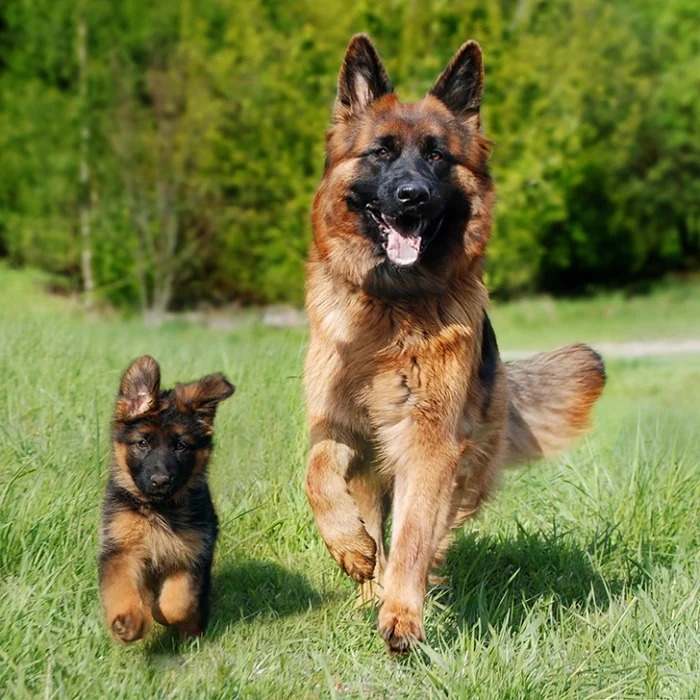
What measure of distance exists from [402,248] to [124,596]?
199cm

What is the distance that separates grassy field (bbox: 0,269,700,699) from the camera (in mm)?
4297

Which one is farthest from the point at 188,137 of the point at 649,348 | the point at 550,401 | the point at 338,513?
the point at 338,513

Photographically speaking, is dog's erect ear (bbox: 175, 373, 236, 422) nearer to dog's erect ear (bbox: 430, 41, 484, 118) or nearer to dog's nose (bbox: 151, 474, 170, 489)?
dog's nose (bbox: 151, 474, 170, 489)

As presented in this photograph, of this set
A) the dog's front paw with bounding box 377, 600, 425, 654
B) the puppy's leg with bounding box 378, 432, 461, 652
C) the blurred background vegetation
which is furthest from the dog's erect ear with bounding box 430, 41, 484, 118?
the blurred background vegetation

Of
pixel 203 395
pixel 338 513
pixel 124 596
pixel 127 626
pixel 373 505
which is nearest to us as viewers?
pixel 127 626

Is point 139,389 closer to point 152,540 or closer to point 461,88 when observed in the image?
point 152,540

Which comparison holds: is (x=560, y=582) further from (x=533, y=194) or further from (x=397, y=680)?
(x=533, y=194)

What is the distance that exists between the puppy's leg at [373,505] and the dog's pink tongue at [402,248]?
3.46ft

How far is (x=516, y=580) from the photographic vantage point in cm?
570

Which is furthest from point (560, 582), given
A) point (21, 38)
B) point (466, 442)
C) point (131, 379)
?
point (21, 38)

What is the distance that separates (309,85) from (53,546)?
1905cm

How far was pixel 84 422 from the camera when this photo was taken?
20.7 ft

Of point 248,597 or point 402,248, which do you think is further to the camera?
point 248,597

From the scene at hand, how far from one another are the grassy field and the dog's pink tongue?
1.62 m
